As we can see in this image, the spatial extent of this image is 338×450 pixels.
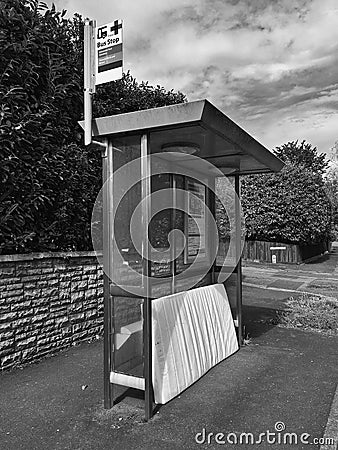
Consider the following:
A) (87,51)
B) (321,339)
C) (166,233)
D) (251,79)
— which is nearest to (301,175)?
(251,79)

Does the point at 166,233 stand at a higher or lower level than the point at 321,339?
higher

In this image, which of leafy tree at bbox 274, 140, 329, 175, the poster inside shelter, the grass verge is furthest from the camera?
leafy tree at bbox 274, 140, 329, 175

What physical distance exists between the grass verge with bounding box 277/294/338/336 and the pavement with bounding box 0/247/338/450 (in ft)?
4.25

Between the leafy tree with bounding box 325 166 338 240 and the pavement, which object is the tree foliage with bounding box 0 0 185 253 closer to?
the pavement

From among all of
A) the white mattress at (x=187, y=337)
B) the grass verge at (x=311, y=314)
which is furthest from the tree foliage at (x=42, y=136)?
the grass verge at (x=311, y=314)

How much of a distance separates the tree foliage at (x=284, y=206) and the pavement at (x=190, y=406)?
13.7 metres

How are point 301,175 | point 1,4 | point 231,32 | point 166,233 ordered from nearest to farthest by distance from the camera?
1. point 1,4
2. point 166,233
3. point 231,32
4. point 301,175

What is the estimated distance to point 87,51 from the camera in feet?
12.2

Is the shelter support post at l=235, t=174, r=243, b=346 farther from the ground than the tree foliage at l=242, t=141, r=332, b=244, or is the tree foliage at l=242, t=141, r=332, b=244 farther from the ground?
the tree foliage at l=242, t=141, r=332, b=244

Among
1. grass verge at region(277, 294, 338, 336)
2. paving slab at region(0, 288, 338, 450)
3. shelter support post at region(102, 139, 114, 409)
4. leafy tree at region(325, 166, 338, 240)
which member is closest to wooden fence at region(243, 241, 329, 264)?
grass verge at region(277, 294, 338, 336)

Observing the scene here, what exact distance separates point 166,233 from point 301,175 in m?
16.0

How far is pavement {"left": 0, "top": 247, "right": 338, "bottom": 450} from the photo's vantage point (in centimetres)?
313

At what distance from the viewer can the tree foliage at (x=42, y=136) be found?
15.7 ft

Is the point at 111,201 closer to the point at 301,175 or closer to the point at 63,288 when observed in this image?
the point at 63,288
